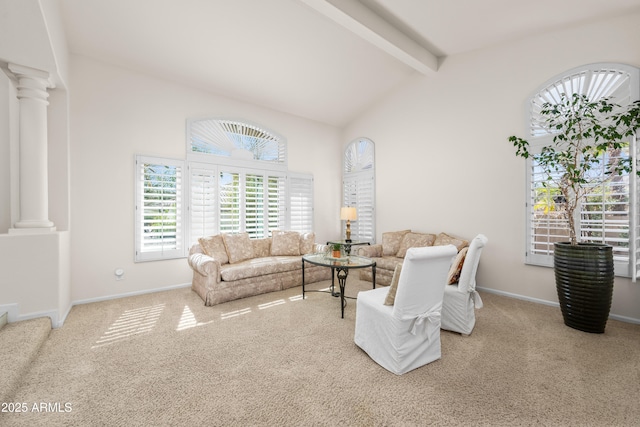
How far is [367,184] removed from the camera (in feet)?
20.5

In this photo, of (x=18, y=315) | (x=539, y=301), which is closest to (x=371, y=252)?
(x=539, y=301)

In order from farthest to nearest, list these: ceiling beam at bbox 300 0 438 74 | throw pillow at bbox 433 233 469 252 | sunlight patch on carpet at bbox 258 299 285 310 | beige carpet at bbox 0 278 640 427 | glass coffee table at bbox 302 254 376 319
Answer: throw pillow at bbox 433 233 469 252
sunlight patch on carpet at bbox 258 299 285 310
glass coffee table at bbox 302 254 376 319
ceiling beam at bbox 300 0 438 74
beige carpet at bbox 0 278 640 427

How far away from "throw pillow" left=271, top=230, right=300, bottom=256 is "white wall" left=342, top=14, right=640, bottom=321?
2.00 metres

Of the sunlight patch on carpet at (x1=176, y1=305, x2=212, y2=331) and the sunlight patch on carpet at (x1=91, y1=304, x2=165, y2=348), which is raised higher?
the sunlight patch on carpet at (x1=91, y1=304, x2=165, y2=348)

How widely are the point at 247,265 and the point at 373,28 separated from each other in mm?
3715

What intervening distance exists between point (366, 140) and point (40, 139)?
17.4 feet

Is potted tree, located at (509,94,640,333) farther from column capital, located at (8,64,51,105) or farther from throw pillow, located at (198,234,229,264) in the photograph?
column capital, located at (8,64,51,105)

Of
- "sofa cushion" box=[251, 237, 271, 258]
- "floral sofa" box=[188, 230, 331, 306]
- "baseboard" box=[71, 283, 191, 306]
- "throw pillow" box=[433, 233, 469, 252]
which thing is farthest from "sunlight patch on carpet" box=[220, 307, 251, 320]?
"throw pillow" box=[433, 233, 469, 252]

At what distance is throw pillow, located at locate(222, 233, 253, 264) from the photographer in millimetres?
4582

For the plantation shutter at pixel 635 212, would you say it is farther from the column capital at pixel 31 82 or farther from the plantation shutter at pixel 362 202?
the column capital at pixel 31 82

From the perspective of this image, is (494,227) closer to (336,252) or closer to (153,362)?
(336,252)

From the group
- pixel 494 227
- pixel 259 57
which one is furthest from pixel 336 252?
pixel 259 57

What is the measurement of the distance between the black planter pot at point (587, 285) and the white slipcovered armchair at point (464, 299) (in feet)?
3.66

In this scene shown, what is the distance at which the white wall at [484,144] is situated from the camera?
11.7 feet
